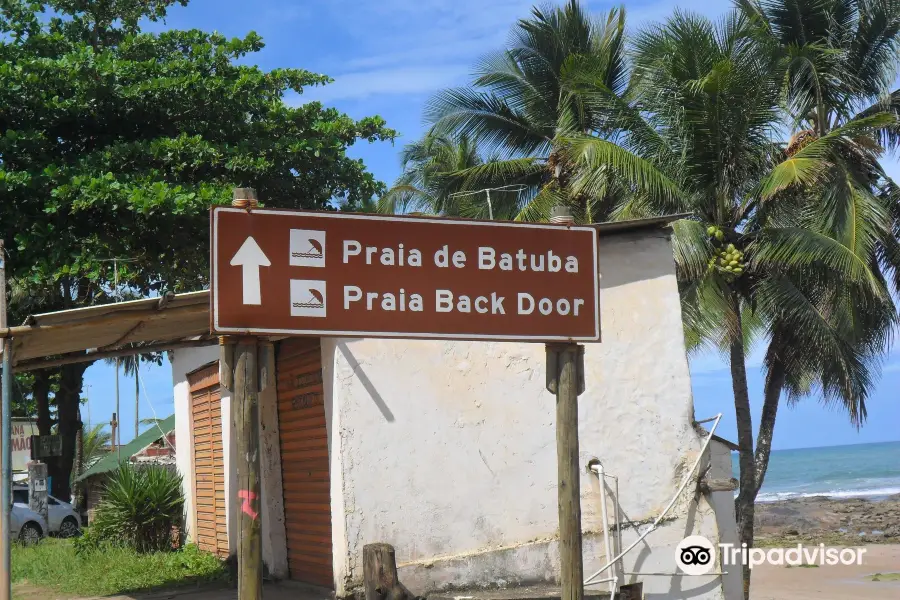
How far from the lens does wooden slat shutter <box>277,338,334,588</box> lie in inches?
368

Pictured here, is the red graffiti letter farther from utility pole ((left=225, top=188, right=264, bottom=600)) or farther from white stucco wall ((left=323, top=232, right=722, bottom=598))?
white stucco wall ((left=323, top=232, right=722, bottom=598))

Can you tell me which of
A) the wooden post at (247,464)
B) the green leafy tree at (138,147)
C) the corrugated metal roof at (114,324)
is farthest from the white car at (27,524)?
the wooden post at (247,464)

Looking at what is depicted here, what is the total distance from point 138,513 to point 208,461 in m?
1.42

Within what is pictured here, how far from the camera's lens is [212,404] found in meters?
12.8

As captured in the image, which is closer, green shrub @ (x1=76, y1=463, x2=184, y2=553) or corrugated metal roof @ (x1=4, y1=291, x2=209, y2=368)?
corrugated metal roof @ (x1=4, y1=291, x2=209, y2=368)

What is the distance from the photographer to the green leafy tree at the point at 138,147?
14.3 meters

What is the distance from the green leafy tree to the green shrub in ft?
10.8

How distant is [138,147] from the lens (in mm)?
14734

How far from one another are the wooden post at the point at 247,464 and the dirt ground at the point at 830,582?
623 inches

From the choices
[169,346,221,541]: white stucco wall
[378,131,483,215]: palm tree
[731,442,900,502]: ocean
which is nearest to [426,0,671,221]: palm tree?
[378,131,483,215]: palm tree

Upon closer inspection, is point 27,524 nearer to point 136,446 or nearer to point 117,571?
point 136,446

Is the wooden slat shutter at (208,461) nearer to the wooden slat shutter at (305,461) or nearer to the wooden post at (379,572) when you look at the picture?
the wooden slat shutter at (305,461)

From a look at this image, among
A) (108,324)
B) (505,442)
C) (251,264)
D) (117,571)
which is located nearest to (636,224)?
(505,442)

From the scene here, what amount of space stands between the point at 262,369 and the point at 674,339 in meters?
5.38
